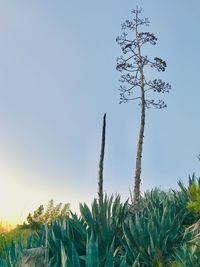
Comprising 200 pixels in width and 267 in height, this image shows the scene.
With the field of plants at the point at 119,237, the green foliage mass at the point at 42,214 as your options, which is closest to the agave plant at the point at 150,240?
the field of plants at the point at 119,237

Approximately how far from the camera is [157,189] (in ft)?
61.7

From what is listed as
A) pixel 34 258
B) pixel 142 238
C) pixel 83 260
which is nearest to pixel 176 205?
pixel 142 238

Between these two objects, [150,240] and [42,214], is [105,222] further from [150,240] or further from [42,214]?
[42,214]

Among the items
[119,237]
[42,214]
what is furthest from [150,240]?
[42,214]

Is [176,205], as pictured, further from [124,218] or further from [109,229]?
[109,229]

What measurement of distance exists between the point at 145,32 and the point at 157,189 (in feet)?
25.6

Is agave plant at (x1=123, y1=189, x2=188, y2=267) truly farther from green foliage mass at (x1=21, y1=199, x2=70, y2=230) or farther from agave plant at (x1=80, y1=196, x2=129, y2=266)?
green foliage mass at (x1=21, y1=199, x2=70, y2=230)

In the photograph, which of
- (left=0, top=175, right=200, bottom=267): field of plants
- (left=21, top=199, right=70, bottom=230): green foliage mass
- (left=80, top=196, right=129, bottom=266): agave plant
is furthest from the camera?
(left=21, top=199, right=70, bottom=230): green foliage mass

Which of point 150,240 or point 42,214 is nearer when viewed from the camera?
point 150,240

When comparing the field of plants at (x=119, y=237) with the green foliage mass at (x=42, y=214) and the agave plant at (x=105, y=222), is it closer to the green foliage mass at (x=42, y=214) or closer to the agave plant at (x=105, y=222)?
the agave plant at (x=105, y=222)

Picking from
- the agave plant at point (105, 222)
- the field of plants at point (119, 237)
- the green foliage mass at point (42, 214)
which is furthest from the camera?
the green foliage mass at point (42, 214)

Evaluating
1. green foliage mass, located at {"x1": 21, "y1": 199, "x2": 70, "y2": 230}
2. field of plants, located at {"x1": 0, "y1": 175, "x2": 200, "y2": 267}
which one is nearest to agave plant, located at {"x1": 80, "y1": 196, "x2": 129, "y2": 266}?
field of plants, located at {"x1": 0, "y1": 175, "x2": 200, "y2": 267}

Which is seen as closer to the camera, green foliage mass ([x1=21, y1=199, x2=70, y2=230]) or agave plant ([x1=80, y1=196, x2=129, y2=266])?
agave plant ([x1=80, y1=196, x2=129, y2=266])

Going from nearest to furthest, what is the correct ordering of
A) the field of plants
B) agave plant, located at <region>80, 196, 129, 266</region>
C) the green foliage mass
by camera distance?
the field of plants → agave plant, located at <region>80, 196, 129, 266</region> → the green foliage mass
